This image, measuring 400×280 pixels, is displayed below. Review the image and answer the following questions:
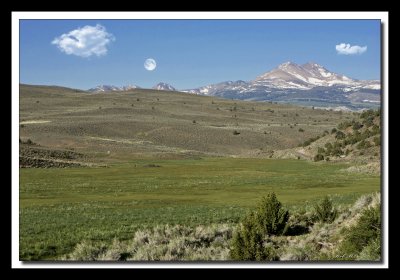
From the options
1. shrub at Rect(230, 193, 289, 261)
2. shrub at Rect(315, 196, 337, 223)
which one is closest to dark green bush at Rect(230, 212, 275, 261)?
shrub at Rect(230, 193, 289, 261)

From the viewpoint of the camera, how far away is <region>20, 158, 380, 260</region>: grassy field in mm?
17044

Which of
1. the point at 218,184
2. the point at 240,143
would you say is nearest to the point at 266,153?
the point at 240,143

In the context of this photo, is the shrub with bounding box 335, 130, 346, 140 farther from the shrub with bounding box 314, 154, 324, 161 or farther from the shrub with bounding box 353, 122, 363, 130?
the shrub with bounding box 314, 154, 324, 161

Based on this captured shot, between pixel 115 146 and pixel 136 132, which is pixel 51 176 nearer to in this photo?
pixel 115 146

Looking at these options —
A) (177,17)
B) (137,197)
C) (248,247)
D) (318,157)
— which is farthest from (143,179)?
(177,17)

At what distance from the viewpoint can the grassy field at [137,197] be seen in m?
17.0

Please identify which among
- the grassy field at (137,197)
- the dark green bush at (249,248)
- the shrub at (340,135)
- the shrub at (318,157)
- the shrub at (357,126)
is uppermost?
the shrub at (357,126)

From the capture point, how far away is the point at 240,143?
308 ft

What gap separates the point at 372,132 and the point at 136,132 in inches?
2040

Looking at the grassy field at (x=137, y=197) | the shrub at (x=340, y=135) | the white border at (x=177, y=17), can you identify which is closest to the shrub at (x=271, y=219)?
the grassy field at (x=137, y=197)

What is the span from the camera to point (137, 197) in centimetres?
2891

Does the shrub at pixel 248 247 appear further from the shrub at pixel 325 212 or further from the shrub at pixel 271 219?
the shrub at pixel 325 212

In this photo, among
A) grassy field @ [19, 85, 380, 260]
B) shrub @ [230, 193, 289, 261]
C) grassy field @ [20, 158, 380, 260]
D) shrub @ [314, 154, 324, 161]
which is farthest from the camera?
shrub @ [314, 154, 324, 161]

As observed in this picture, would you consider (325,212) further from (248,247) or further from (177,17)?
(177,17)
